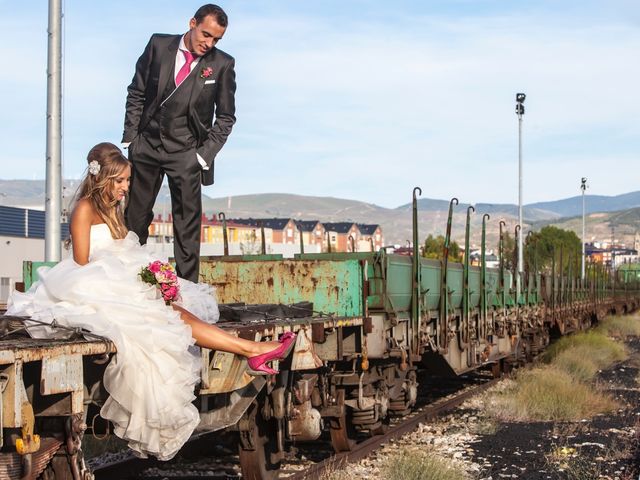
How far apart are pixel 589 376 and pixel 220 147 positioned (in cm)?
1484

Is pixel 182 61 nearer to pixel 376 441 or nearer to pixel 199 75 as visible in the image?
pixel 199 75

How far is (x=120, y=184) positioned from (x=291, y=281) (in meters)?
4.16

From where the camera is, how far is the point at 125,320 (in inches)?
207

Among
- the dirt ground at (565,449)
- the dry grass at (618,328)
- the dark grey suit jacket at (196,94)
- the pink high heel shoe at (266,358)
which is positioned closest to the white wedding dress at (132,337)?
the pink high heel shoe at (266,358)

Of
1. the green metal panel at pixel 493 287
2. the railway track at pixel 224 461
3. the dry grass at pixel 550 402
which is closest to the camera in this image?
the railway track at pixel 224 461

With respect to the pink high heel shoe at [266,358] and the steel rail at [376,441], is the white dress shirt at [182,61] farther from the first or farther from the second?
the steel rail at [376,441]

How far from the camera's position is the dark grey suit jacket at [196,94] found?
7516mm

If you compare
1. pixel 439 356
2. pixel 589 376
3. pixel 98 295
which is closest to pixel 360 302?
pixel 439 356

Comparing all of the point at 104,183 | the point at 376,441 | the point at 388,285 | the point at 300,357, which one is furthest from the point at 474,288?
the point at 104,183

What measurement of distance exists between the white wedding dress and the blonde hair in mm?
335

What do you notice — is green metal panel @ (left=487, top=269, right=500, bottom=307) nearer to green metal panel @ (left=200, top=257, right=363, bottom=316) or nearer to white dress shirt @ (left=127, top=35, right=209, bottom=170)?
green metal panel @ (left=200, top=257, right=363, bottom=316)

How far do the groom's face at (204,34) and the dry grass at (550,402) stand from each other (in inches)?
344

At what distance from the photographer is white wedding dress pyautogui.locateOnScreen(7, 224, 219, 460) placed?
16.8 feet

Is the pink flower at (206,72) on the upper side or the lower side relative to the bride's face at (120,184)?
upper
